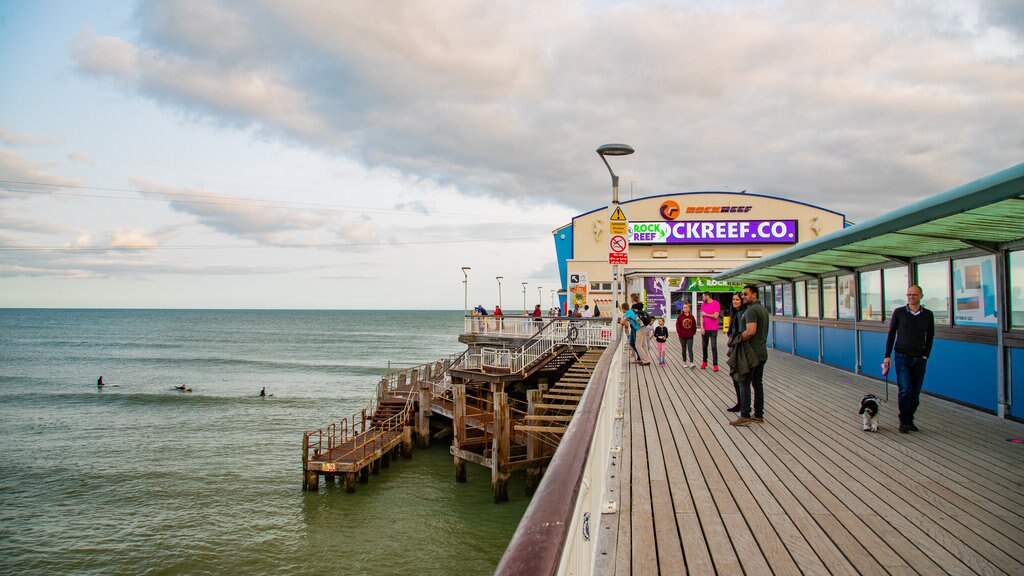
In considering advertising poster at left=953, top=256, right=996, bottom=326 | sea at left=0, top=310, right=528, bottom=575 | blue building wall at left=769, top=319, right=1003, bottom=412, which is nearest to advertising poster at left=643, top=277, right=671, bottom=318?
sea at left=0, top=310, right=528, bottom=575

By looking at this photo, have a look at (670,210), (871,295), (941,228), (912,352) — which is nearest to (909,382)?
(912,352)

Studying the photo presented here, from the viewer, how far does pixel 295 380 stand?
48031mm

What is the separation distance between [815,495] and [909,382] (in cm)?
317

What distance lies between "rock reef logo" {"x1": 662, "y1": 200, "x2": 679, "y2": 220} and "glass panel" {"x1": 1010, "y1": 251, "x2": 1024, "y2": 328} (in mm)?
30901

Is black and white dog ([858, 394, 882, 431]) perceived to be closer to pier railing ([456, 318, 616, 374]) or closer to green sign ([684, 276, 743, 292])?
pier railing ([456, 318, 616, 374])

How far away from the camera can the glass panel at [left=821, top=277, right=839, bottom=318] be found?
1385 cm

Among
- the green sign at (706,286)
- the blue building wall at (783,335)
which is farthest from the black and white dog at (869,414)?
the green sign at (706,286)

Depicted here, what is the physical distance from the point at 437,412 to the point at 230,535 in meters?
10.0

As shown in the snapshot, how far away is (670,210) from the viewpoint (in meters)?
38.1

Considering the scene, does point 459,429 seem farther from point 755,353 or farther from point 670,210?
point 670,210

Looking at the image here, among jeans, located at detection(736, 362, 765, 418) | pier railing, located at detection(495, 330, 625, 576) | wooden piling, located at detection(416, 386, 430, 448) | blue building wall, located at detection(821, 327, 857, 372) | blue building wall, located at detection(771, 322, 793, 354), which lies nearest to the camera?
pier railing, located at detection(495, 330, 625, 576)

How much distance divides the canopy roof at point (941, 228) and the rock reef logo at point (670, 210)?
26.9m

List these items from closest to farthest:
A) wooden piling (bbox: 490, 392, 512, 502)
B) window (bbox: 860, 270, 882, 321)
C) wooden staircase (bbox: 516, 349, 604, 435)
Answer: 1. window (bbox: 860, 270, 882, 321)
2. wooden staircase (bbox: 516, 349, 604, 435)
3. wooden piling (bbox: 490, 392, 512, 502)

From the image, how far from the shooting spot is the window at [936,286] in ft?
29.4
